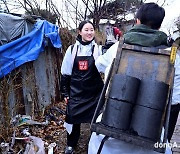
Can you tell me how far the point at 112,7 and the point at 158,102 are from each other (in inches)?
671

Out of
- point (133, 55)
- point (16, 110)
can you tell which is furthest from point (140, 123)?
point (16, 110)

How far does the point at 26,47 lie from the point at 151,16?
3.58m

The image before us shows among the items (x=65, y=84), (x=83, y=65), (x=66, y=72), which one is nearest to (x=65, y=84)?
(x=65, y=84)

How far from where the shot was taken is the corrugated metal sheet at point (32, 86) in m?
4.66

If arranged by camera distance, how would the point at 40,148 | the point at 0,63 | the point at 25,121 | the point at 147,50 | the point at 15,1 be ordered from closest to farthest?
the point at 147,50 → the point at 40,148 → the point at 0,63 → the point at 25,121 → the point at 15,1

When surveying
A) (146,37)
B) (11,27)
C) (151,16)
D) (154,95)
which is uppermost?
(151,16)

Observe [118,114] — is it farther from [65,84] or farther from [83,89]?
[65,84]

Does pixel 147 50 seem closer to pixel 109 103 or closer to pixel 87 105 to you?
pixel 109 103

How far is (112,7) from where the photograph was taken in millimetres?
18188

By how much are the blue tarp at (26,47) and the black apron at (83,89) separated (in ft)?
4.48

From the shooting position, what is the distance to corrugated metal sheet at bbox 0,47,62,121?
183 inches

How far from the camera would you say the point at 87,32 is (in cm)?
377

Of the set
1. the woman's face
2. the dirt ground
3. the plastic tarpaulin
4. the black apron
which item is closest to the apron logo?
the black apron

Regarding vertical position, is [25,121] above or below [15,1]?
below
